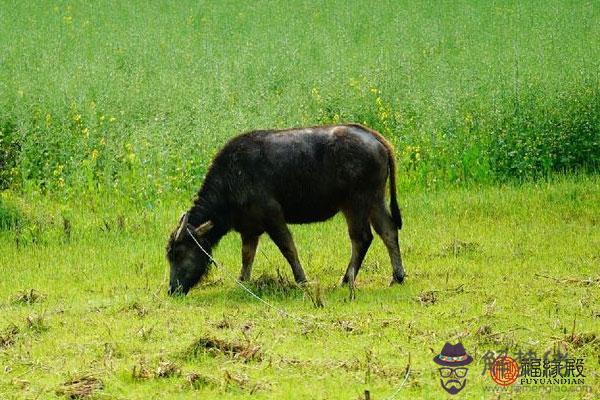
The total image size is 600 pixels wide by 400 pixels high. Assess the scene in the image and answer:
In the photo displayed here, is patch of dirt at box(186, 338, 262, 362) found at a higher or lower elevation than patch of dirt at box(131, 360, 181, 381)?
lower

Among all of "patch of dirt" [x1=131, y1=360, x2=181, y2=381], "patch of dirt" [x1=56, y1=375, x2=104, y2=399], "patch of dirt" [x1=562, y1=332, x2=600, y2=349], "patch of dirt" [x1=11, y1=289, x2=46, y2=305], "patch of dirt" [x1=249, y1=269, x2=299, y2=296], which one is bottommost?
"patch of dirt" [x1=249, y1=269, x2=299, y2=296]

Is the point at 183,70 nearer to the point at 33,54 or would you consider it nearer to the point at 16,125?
the point at 33,54

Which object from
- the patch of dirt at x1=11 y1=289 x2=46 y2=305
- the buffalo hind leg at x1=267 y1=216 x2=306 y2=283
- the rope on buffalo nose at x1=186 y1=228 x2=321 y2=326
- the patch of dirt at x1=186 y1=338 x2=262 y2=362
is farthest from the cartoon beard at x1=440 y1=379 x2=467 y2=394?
the patch of dirt at x1=11 y1=289 x2=46 y2=305

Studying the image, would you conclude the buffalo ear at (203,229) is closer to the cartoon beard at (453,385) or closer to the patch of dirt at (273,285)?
the patch of dirt at (273,285)

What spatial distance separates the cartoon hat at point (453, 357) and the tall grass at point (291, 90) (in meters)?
7.29

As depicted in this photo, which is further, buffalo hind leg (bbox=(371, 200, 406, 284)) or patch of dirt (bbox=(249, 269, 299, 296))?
buffalo hind leg (bbox=(371, 200, 406, 284))

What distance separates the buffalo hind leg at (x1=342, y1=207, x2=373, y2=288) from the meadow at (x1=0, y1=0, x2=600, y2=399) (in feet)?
0.97

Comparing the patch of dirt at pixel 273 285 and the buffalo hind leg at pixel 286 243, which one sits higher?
the buffalo hind leg at pixel 286 243

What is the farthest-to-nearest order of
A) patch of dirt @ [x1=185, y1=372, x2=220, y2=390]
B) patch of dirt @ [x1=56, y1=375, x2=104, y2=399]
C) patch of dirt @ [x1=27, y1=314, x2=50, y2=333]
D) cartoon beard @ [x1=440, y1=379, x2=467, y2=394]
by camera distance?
patch of dirt @ [x1=27, y1=314, x2=50, y2=333] → patch of dirt @ [x1=185, y1=372, x2=220, y2=390] → patch of dirt @ [x1=56, y1=375, x2=104, y2=399] → cartoon beard @ [x1=440, y1=379, x2=467, y2=394]

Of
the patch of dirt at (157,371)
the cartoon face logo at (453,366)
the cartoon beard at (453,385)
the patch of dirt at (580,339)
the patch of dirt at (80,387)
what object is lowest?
the patch of dirt at (580,339)

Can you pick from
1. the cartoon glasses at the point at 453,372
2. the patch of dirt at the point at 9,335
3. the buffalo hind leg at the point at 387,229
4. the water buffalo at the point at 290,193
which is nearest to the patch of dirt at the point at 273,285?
the water buffalo at the point at 290,193

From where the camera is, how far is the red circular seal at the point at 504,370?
299 inches

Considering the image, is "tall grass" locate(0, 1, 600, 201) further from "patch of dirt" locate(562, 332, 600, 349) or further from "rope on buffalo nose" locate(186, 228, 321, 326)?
"patch of dirt" locate(562, 332, 600, 349)

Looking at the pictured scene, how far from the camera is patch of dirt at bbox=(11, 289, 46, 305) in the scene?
10766mm
